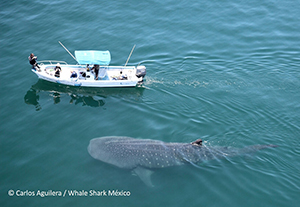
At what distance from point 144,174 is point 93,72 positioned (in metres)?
A: 18.5

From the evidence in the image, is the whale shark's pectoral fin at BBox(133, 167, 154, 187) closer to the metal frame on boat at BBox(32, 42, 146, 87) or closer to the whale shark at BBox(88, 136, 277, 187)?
the whale shark at BBox(88, 136, 277, 187)

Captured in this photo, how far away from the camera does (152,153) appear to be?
2648 centimetres

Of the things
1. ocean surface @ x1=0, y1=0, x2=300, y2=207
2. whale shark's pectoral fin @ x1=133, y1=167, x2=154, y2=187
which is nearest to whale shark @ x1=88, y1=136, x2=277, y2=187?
whale shark's pectoral fin @ x1=133, y1=167, x2=154, y2=187

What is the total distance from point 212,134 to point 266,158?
18.8 feet

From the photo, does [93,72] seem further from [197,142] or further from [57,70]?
[197,142]

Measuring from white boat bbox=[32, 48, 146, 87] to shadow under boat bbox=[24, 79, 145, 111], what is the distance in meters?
0.69

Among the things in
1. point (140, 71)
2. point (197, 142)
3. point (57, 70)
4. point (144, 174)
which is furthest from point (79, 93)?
point (197, 142)

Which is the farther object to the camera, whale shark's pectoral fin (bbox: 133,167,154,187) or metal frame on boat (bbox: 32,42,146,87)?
metal frame on boat (bbox: 32,42,146,87)

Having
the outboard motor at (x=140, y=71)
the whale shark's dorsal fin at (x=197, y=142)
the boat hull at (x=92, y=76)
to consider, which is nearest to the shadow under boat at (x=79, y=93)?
the boat hull at (x=92, y=76)

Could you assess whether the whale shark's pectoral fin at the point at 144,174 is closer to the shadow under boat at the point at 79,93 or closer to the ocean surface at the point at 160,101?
the ocean surface at the point at 160,101

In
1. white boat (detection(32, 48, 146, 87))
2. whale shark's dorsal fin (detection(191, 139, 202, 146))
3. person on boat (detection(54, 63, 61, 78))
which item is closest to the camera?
whale shark's dorsal fin (detection(191, 139, 202, 146))

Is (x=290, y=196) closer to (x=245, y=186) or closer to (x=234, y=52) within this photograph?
(x=245, y=186)

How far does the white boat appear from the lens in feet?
121

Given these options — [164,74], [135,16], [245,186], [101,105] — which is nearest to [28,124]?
[101,105]
